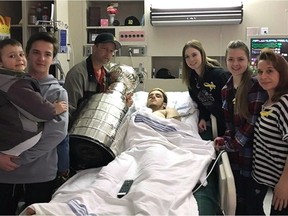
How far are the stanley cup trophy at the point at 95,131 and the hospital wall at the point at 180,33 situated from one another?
1.77 m

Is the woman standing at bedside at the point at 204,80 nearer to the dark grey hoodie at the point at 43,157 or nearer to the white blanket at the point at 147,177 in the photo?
the white blanket at the point at 147,177

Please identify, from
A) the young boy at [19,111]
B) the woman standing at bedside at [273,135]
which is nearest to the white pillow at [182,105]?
the woman standing at bedside at [273,135]

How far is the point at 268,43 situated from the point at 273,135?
235 centimetres

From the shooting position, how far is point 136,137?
2.43m

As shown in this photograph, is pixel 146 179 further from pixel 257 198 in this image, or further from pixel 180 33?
pixel 180 33

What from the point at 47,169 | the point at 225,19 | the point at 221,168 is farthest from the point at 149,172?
the point at 225,19

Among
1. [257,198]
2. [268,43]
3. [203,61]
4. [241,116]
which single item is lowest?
[257,198]

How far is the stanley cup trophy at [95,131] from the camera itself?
7.06 ft

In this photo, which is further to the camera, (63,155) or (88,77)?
(88,77)

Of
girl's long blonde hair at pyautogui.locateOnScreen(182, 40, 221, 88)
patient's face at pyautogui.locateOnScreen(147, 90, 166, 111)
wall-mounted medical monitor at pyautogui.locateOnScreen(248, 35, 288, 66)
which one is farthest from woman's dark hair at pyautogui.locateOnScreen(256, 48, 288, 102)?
wall-mounted medical monitor at pyautogui.locateOnScreen(248, 35, 288, 66)

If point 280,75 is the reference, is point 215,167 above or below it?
below

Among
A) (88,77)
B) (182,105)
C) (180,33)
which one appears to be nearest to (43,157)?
(88,77)

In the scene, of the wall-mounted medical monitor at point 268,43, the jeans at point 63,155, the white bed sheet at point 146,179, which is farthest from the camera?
the wall-mounted medical monitor at point 268,43

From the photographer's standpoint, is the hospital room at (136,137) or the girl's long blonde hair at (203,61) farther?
the girl's long blonde hair at (203,61)
